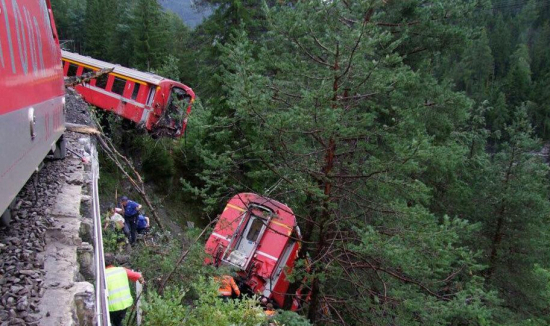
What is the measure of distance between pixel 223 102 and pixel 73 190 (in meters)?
7.98

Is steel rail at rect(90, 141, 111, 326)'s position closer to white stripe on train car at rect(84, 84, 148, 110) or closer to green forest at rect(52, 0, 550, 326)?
green forest at rect(52, 0, 550, 326)

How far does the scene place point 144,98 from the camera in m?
15.5

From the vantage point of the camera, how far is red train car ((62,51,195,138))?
1539cm

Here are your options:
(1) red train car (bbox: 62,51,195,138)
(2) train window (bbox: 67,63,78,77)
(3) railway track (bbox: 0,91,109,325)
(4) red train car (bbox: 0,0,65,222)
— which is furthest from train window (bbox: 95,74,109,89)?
(4) red train car (bbox: 0,0,65,222)

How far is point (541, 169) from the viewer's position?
50.1 ft

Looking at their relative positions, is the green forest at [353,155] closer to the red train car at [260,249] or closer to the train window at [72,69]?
the red train car at [260,249]

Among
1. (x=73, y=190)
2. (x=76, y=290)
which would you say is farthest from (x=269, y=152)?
(x=76, y=290)

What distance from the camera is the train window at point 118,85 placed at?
52.1 feet

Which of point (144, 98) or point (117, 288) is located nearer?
point (117, 288)

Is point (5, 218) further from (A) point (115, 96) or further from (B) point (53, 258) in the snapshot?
(A) point (115, 96)

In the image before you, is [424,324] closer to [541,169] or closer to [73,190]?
[73,190]

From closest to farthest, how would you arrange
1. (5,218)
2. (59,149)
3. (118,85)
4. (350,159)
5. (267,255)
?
1. (5,218)
2. (59,149)
3. (350,159)
4. (267,255)
5. (118,85)

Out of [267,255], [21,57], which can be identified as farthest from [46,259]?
[267,255]

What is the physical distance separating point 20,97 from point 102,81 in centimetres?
1401
